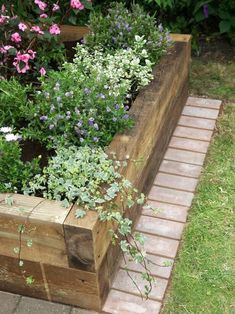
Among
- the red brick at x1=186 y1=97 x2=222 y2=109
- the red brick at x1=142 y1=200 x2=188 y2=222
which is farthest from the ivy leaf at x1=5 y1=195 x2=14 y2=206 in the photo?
the red brick at x1=186 y1=97 x2=222 y2=109

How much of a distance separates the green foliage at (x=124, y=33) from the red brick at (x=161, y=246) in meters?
1.26

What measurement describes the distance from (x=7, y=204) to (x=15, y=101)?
0.74m

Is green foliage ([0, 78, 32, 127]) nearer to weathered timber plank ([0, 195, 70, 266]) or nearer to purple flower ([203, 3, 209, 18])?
weathered timber plank ([0, 195, 70, 266])

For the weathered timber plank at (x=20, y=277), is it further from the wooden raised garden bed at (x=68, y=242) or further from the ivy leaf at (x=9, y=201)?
the ivy leaf at (x=9, y=201)

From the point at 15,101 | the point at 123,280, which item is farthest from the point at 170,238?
the point at 15,101

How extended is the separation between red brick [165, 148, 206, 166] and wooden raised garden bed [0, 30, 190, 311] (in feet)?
1.73

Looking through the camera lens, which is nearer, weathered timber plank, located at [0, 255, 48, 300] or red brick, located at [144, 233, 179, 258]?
weathered timber plank, located at [0, 255, 48, 300]

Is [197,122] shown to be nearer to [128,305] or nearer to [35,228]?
[128,305]

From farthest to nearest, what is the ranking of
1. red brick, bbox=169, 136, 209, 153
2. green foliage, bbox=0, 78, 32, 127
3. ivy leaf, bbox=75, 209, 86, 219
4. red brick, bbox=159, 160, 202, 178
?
red brick, bbox=169, 136, 209, 153
red brick, bbox=159, 160, 202, 178
green foliage, bbox=0, 78, 32, 127
ivy leaf, bbox=75, 209, 86, 219

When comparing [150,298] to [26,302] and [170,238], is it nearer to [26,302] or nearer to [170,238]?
[170,238]

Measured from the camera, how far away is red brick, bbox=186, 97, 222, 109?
4.14 metres

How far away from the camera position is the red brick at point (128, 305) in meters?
2.56

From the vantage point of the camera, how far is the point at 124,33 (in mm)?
3443

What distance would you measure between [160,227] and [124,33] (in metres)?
1.33
